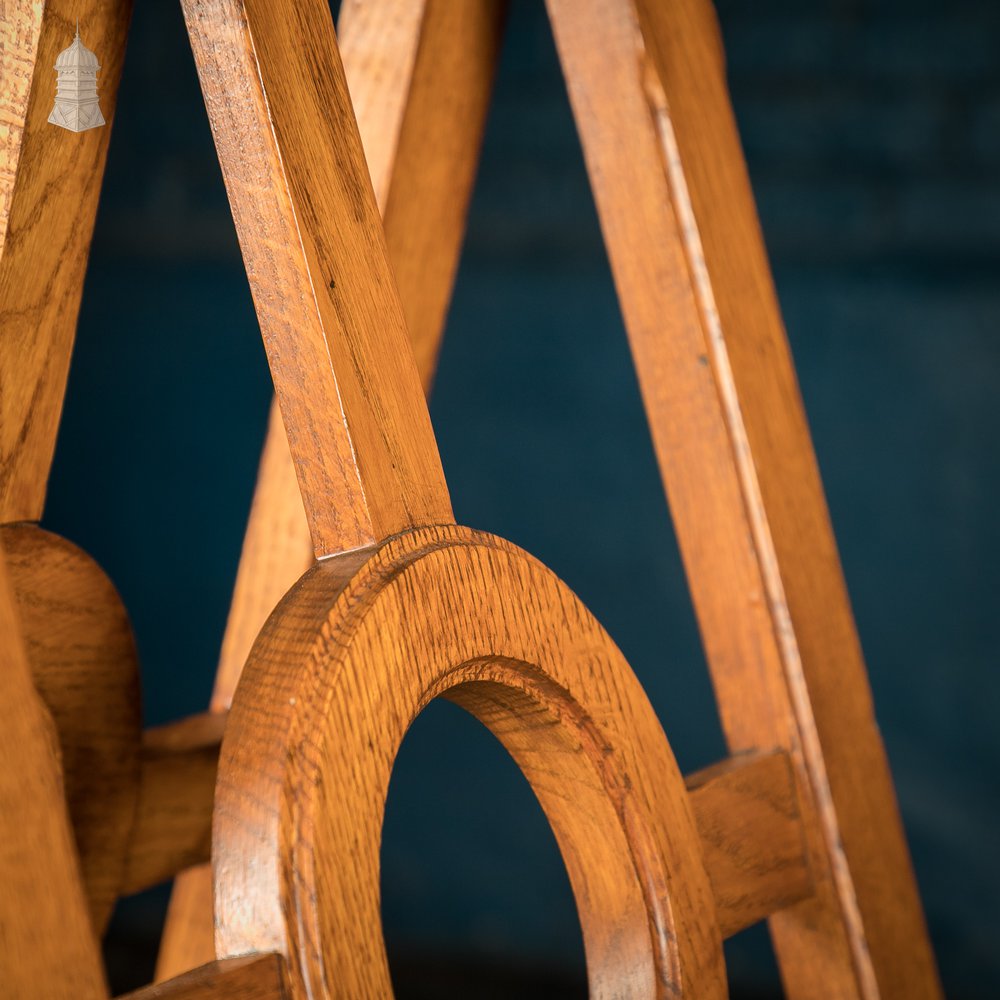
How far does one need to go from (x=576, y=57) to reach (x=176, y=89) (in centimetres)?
176

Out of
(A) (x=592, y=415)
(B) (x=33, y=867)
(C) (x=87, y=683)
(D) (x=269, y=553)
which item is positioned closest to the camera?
(B) (x=33, y=867)

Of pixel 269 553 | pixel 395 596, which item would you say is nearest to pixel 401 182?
pixel 269 553

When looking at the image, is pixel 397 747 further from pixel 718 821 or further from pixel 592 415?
pixel 592 415

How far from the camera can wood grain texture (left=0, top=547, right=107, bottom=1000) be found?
0.32 meters

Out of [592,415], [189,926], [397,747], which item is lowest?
[189,926]

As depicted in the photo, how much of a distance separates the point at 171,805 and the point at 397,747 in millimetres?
282

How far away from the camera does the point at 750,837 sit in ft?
1.92

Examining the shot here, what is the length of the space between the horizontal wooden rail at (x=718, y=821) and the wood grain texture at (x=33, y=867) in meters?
0.29

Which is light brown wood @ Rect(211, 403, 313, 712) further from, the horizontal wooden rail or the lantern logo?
the lantern logo

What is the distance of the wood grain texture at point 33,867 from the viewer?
32 cm

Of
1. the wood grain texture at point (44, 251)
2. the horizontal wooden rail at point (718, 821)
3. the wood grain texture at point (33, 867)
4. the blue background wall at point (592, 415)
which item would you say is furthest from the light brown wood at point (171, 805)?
the blue background wall at point (592, 415)

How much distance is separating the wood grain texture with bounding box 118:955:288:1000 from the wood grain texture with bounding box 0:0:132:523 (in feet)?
0.67

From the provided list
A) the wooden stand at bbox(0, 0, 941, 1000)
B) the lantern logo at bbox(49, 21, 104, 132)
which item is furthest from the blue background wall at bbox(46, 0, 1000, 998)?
the lantern logo at bbox(49, 21, 104, 132)

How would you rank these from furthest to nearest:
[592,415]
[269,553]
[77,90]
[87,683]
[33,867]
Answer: [592,415], [269,553], [87,683], [77,90], [33,867]
